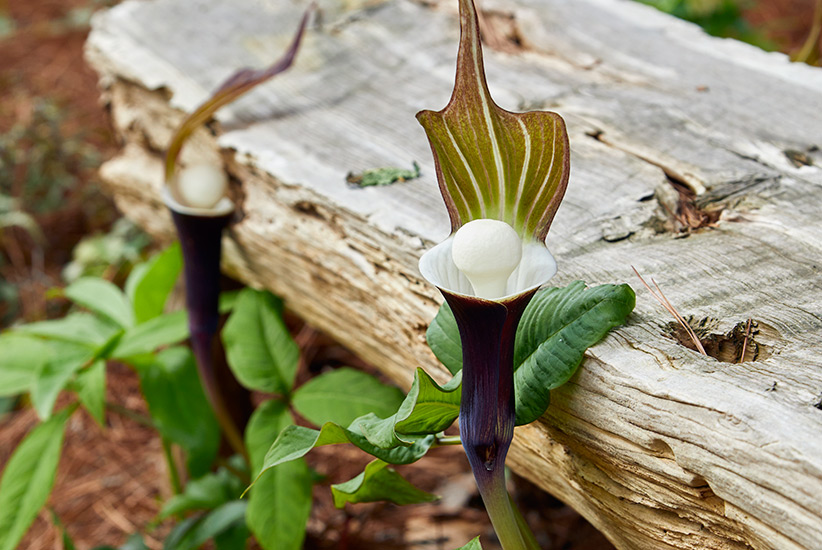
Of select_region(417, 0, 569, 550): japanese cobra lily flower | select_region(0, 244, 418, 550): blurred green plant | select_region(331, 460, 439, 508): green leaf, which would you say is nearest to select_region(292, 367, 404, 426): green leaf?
select_region(0, 244, 418, 550): blurred green plant

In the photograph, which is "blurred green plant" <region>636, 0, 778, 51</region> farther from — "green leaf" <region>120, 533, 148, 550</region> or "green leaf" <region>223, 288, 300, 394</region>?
"green leaf" <region>120, 533, 148, 550</region>

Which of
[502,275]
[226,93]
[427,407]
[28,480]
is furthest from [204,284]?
[502,275]

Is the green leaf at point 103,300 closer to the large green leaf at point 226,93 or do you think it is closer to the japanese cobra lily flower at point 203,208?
the japanese cobra lily flower at point 203,208

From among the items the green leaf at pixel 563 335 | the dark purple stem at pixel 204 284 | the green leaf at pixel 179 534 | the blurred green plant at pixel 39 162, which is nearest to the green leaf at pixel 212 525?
the green leaf at pixel 179 534

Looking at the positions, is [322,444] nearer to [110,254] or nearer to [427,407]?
[427,407]

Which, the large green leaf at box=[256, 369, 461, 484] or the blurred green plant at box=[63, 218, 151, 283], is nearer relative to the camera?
the large green leaf at box=[256, 369, 461, 484]
